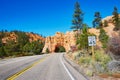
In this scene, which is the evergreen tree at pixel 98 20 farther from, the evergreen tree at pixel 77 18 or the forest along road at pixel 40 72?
the forest along road at pixel 40 72

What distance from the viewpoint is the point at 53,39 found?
139875 mm

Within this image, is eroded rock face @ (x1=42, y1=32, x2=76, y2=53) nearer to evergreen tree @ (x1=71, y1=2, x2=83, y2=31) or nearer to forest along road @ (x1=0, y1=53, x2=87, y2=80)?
evergreen tree @ (x1=71, y1=2, x2=83, y2=31)

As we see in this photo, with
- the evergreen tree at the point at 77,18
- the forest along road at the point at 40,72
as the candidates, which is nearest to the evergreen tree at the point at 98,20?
the evergreen tree at the point at 77,18

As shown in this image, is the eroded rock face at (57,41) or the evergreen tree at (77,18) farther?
the eroded rock face at (57,41)

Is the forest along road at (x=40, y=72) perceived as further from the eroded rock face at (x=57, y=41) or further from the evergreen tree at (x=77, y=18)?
the eroded rock face at (x=57, y=41)

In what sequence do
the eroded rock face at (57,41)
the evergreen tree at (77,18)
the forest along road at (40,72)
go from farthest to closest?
the eroded rock face at (57,41) → the evergreen tree at (77,18) → the forest along road at (40,72)

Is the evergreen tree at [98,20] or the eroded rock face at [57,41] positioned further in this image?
the eroded rock face at [57,41]

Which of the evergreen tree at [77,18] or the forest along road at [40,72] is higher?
the evergreen tree at [77,18]

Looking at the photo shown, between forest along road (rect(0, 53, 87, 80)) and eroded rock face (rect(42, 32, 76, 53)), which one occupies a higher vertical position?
eroded rock face (rect(42, 32, 76, 53))

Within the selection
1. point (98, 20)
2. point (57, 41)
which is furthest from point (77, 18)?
point (57, 41)

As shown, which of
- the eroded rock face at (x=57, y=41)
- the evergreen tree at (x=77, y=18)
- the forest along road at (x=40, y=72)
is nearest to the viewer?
the forest along road at (x=40, y=72)

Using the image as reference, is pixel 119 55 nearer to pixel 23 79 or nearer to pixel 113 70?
pixel 113 70

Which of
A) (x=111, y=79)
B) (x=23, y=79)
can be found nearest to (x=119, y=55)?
(x=111, y=79)

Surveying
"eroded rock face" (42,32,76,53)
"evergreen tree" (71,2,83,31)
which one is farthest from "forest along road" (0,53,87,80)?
"eroded rock face" (42,32,76,53)
